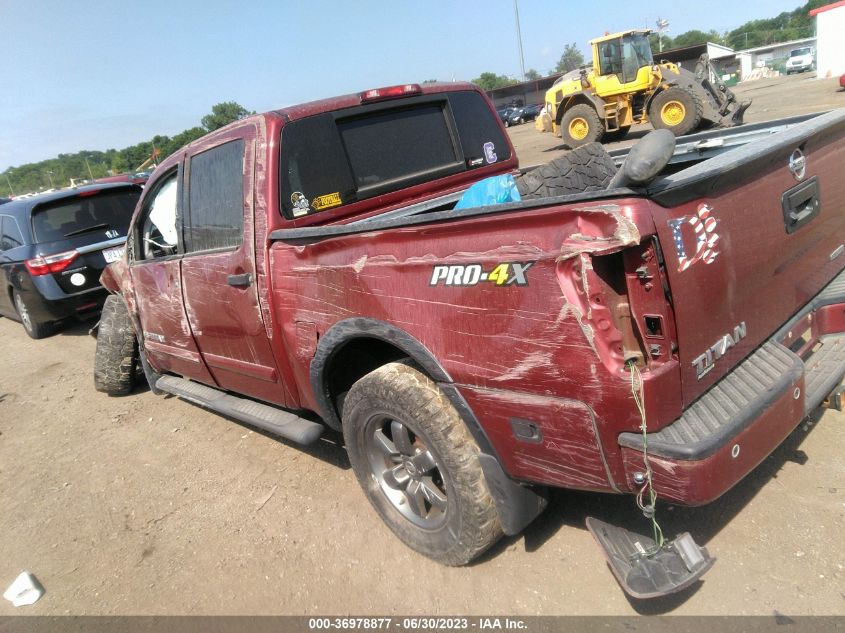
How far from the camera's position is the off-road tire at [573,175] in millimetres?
2916

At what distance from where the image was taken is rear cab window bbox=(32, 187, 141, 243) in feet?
25.0

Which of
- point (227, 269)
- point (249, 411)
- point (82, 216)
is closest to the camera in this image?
point (227, 269)

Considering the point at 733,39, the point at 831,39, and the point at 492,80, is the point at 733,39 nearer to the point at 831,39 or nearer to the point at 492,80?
the point at 492,80

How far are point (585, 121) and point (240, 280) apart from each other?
626 inches

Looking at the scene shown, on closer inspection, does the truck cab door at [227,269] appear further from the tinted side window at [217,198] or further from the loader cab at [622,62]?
the loader cab at [622,62]

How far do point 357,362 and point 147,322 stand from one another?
236 centimetres

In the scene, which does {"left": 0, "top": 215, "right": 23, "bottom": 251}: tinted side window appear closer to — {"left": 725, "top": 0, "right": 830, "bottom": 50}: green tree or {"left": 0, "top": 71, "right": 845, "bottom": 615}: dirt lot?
{"left": 0, "top": 71, "right": 845, "bottom": 615}: dirt lot

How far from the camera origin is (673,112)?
15.3 meters

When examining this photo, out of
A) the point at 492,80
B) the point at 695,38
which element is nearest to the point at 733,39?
the point at 695,38

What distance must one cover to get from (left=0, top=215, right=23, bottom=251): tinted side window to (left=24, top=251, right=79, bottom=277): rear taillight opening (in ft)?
1.53

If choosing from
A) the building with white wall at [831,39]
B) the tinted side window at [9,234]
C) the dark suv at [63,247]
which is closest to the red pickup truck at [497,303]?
the dark suv at [63,247]

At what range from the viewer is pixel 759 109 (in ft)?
64.8

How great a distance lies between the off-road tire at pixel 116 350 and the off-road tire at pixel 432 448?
3463 mm

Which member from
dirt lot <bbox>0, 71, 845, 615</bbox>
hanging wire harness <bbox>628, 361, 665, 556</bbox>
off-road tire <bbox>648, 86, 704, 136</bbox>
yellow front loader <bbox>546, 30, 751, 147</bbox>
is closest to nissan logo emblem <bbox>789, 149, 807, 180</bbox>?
hanging wire harness <bbox>628, 361, 665, 556</bbox>
